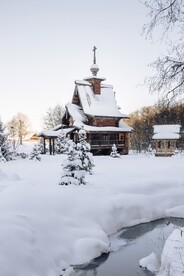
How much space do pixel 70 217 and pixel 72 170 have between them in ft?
13.4

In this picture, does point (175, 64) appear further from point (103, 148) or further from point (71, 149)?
point (103, 148)

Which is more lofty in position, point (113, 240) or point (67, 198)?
point (67, 198)

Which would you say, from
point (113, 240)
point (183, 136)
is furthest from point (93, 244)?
point (183, 136)

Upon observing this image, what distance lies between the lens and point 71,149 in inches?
504

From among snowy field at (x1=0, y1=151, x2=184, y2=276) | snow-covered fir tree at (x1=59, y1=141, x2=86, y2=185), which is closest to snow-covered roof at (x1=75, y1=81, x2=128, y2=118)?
snow-covered fir tree at (x1=59, y1=141, x2=86, y2=185)

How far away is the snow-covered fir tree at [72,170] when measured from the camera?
12.5m

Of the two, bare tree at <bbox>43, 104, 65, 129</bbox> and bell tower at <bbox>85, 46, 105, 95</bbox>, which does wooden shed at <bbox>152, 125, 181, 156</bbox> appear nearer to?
bell tower at <bbox>85, 46, 105, 95</bbox>

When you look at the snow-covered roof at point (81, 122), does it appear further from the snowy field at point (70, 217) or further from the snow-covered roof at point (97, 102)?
the snowy field at point (70, 217)

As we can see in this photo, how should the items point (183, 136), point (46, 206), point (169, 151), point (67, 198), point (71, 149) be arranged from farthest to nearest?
point (183, 136), point (169, 151), point (71, 149), point (67, 198), point (46, 206)

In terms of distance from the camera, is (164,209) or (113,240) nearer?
(113,240)

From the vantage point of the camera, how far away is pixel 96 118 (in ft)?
112

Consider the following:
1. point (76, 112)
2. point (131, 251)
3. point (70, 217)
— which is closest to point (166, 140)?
point (76, 112)

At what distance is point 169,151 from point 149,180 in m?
25.3

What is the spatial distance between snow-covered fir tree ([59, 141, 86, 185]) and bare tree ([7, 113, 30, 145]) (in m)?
57.7
